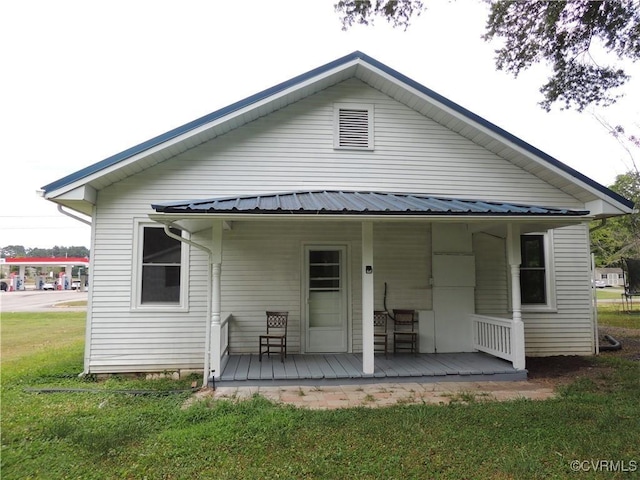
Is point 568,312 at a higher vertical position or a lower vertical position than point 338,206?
lower

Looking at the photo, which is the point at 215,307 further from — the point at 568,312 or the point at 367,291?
the point at 568,312

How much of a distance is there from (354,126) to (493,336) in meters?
4.60

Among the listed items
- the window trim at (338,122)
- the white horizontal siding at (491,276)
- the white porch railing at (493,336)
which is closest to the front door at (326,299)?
the window trim at (338,122)

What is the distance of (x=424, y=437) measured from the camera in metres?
3.89

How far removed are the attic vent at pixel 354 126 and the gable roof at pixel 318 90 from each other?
539mm

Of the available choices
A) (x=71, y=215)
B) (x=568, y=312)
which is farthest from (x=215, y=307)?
(x=568, y=312)

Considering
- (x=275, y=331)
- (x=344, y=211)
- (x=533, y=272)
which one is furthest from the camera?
(x=533, y=272)

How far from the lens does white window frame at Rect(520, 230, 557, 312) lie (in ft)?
25.6

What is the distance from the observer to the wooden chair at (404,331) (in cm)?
725

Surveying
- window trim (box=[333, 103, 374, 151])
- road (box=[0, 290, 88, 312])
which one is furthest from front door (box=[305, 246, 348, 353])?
road (box=[0, 290, 88, 312])

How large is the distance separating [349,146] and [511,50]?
11.8ft

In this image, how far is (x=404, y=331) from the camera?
Result: 742 cm

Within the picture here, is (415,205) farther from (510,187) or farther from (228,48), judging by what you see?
(228,48)

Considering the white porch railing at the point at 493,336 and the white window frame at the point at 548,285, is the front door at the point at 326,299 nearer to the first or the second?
the white porch railing at the point at 493,336
